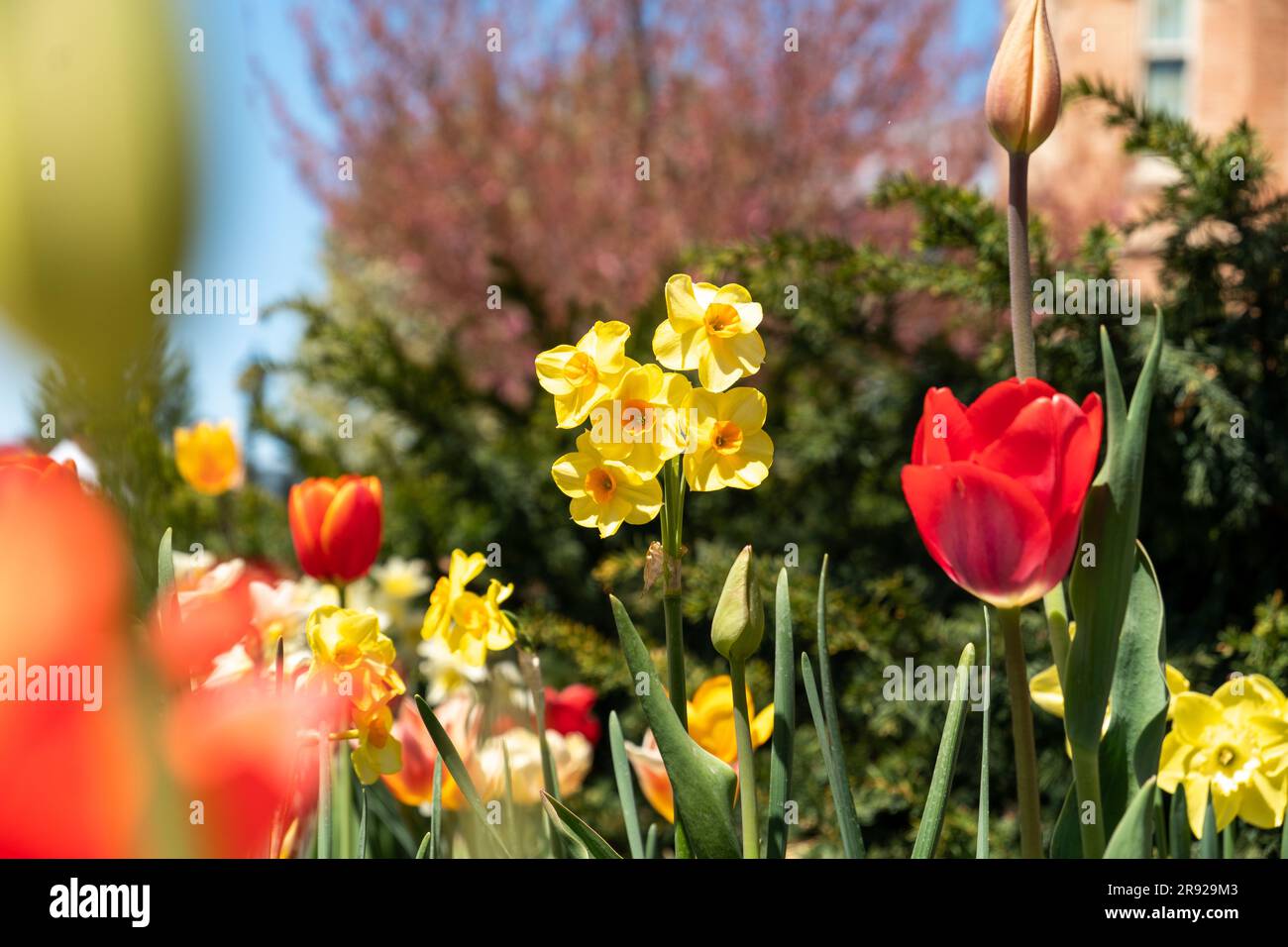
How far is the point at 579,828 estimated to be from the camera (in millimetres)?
541

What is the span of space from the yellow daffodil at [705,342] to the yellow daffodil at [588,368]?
0.07ft

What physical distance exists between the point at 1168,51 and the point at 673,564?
9.61 meters

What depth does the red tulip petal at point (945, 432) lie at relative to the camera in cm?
47

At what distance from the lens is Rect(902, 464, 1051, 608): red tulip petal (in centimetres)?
44

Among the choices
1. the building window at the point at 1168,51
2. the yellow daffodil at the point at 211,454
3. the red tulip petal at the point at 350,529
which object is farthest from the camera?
the building window at the point at 1168,51

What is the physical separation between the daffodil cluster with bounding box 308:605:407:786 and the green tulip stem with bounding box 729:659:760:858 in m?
0.22

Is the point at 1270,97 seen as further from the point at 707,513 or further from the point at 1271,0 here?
the point at 707,513

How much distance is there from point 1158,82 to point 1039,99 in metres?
9.48

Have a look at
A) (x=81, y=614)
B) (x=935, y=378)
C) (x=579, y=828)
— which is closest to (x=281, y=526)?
(x=935, y=378)

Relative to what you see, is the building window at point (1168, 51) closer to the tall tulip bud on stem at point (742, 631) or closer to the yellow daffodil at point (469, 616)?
the yellow daffodil at point (469, 616)

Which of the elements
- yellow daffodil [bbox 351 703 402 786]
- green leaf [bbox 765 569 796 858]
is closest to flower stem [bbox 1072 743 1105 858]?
green leaf [bbox 765 569 796 858]

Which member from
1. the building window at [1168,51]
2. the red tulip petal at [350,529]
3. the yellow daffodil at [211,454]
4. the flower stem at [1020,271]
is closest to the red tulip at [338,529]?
the red tulip petal at [350,529]

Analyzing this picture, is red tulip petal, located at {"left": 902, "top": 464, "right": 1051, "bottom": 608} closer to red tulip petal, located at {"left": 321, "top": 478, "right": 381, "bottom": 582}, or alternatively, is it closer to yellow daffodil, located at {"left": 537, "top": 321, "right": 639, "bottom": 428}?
yellow daffodil, located at {"left": 537, "top": 321, "right": 639, "bottom": 428}

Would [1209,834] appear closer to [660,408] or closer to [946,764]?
[946,764]
